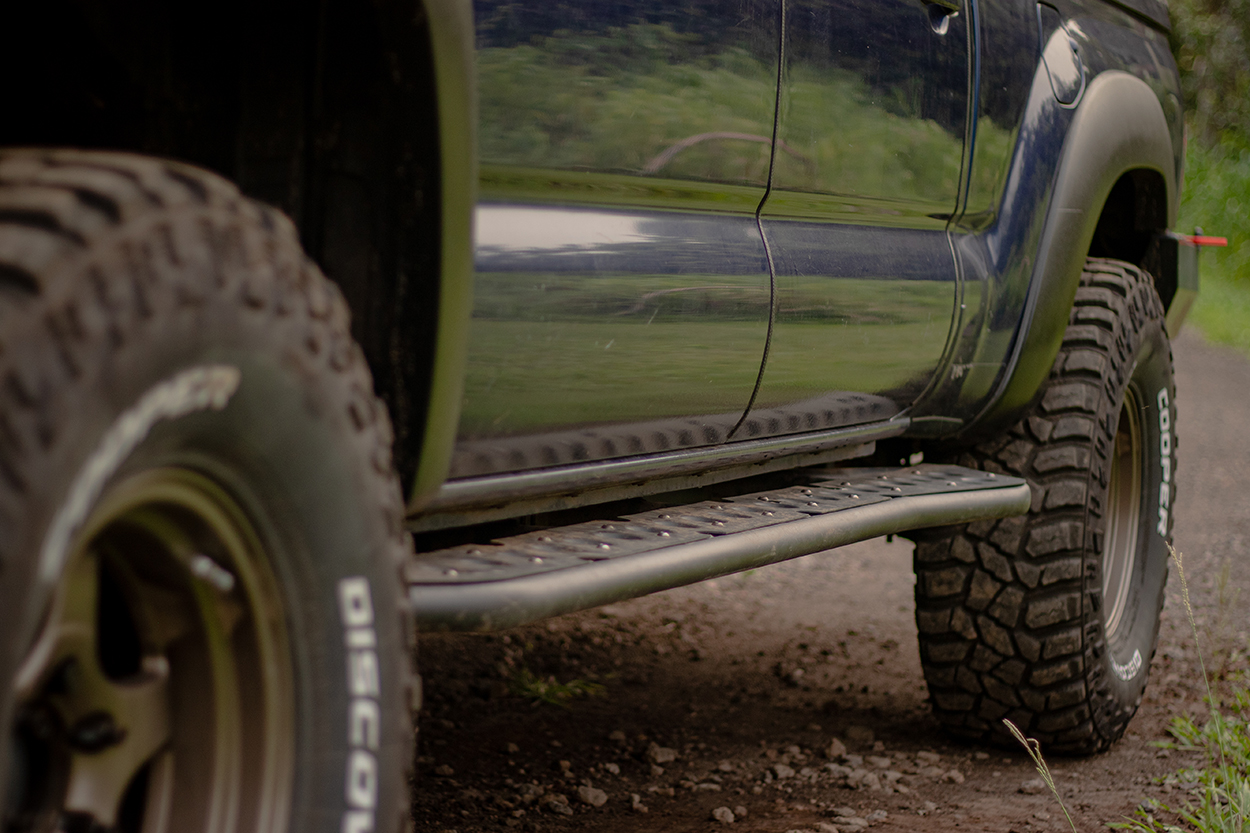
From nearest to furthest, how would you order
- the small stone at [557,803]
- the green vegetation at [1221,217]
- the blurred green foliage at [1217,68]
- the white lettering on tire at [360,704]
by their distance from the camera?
the white lettering on tire at [360,704] → the small stone at [557,803] → the green vegetation at [1221,217] → the blurred green foliage at [1217,68]

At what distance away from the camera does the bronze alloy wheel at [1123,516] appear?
3.24 metres

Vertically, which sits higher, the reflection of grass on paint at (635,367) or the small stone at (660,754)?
the reflection of grass on paint at (635,367)

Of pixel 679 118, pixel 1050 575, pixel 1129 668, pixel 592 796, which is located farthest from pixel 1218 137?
pixel 679 118

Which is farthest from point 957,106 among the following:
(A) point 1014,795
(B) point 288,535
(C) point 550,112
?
(B) point 288,535

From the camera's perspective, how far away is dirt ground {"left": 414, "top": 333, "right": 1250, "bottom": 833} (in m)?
2.44

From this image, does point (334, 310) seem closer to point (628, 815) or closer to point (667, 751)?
point (628, 815)

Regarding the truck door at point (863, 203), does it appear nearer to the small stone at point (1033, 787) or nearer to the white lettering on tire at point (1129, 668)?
the small stone at point (1033, 787)

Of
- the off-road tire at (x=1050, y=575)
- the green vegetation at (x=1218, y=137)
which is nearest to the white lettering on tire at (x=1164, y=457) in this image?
the off-road tire at (x=1050, y=575)

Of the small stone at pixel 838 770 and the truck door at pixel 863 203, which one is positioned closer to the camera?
the truck door at pixel 863 203

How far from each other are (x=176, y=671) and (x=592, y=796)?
1.49 metres

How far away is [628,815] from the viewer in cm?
240

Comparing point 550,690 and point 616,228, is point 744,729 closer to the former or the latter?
point 550,690

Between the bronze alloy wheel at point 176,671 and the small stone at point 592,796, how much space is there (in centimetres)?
141

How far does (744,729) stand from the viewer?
2.99m
